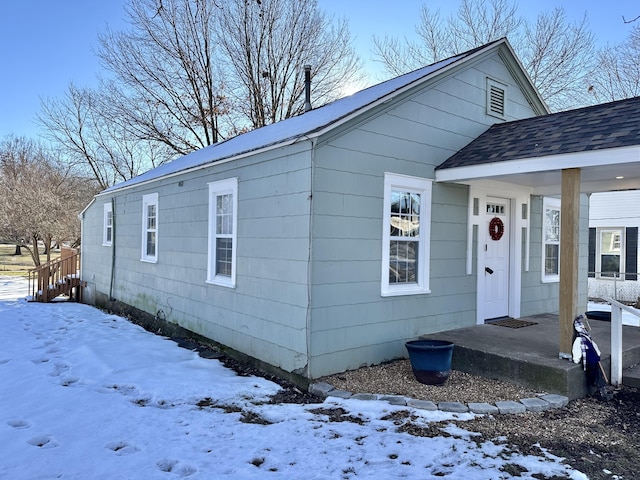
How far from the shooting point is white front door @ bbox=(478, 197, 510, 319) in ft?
23.7

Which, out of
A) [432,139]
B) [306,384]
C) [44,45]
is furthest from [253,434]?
[44,45]

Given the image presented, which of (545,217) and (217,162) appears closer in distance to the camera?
(217,162)

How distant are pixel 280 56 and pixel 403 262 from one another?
54.4ft

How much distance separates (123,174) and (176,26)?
8.45 meters

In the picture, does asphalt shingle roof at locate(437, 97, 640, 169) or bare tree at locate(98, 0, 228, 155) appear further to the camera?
bare tree at locate(98, 0, 228, 155)

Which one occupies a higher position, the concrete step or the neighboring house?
the neighboring house

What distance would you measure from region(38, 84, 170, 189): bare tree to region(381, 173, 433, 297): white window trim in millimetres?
19079

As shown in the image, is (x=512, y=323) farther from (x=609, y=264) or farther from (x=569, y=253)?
(x=609, y=264)

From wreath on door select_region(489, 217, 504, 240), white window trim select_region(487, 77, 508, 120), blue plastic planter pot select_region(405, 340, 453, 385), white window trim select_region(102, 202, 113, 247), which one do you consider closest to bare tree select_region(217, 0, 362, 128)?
white window trim select_region(102, 202, 113, 247)

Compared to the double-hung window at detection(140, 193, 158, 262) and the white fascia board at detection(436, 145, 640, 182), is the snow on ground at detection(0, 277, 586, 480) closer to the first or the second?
the white fascia board at detection(436, 145, 640, 182)

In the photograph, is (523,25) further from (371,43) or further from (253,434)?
(253,434)

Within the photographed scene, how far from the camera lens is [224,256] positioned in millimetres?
7152

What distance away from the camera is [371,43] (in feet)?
66.2

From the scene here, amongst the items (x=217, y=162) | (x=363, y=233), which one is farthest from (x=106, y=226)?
(x=363, y=233)
